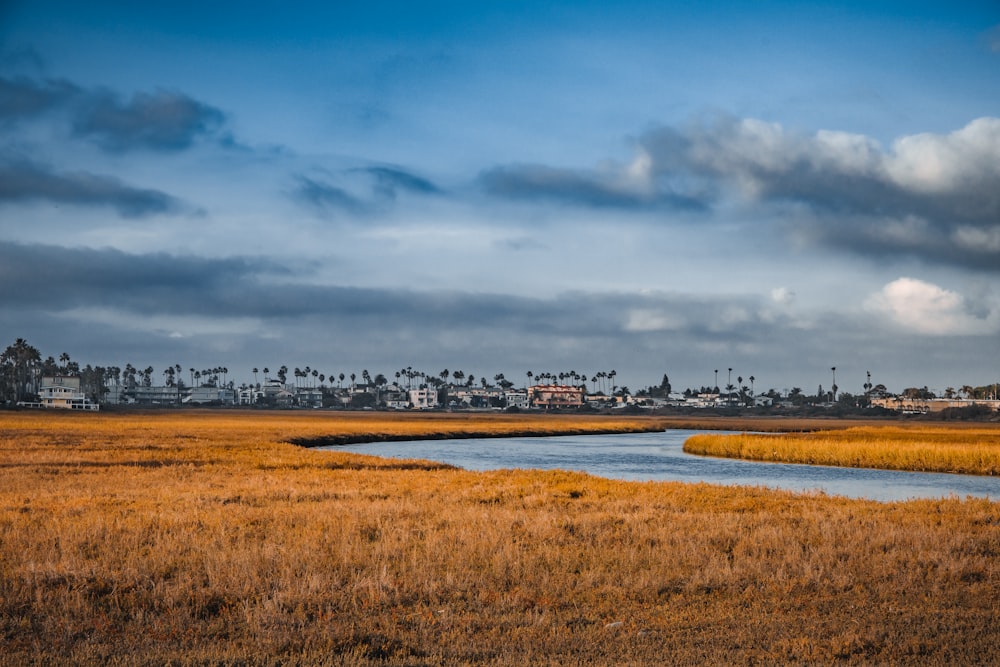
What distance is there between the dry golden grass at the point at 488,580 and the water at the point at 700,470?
1536cm

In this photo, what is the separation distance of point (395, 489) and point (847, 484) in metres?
26.4

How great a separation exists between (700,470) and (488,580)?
42485mm

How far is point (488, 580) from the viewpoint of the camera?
16344mm

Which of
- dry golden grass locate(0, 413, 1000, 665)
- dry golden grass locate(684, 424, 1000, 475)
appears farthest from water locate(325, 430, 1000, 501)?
dry golden grass locate(0, 413, 1000, 665)

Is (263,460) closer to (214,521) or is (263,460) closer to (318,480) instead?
(318,480)

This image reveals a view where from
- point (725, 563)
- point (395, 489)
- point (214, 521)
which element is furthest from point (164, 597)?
point (395, 489)

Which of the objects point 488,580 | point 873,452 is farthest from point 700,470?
point 488,580

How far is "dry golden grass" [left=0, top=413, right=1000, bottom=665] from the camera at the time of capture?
472 inches

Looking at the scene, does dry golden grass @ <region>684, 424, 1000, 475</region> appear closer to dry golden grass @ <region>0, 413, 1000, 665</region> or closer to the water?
the water

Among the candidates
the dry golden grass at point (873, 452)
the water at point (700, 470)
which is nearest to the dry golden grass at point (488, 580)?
the water at point (700, 470)

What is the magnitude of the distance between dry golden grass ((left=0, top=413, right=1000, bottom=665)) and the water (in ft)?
50.4

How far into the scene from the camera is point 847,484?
156 feet

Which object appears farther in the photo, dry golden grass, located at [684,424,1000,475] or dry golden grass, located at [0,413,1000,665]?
dry golden grass, located at [684,424,1000,475]

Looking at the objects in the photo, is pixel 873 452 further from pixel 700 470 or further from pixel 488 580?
pixel 488 580
